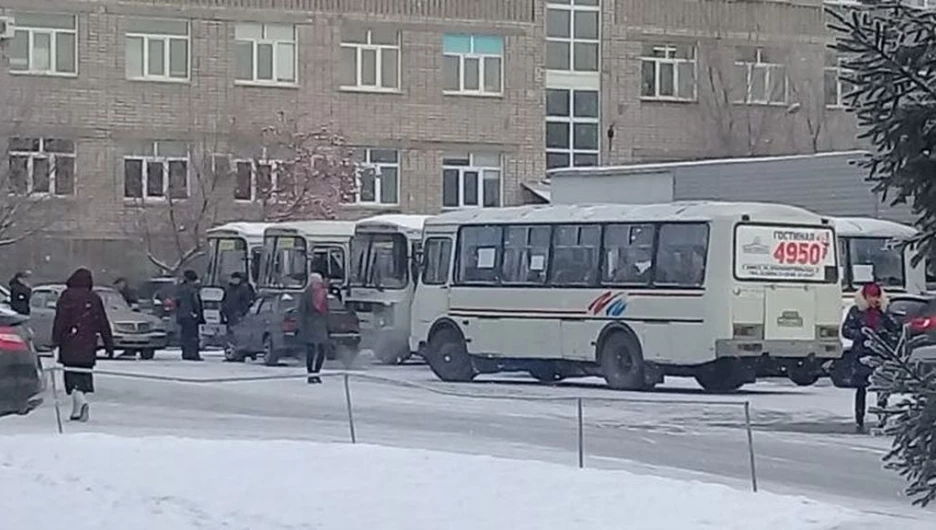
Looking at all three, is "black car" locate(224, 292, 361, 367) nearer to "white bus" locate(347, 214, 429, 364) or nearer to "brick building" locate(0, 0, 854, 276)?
"white bus" locate(347, 214, 429, 364)

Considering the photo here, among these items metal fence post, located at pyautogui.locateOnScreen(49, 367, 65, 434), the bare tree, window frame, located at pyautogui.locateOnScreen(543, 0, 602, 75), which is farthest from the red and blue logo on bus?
window frame, located at pyautogui.locateOnScreen(543, 0, 602, 75)

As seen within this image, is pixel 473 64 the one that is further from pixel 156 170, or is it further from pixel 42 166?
pixel 42 166

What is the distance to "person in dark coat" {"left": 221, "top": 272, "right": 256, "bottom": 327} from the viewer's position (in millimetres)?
37875

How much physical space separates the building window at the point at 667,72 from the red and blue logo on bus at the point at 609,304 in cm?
2758

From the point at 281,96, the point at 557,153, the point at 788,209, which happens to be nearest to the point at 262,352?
the point at 788,209

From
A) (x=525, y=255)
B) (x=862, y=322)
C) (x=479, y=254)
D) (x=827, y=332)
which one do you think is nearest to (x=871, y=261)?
(x=827, y=332)

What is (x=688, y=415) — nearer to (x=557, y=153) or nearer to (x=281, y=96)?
(x=281, y=96)

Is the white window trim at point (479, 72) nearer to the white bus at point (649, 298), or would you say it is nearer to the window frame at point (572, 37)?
the window frame at point (572, 37)

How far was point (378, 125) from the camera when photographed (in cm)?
5425

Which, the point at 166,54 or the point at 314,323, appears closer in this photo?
the point at 314,323

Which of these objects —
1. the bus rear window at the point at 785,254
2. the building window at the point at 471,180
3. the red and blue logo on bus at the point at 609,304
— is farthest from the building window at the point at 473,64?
the bus rear window at the point at 785,254

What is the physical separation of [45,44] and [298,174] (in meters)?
7.17

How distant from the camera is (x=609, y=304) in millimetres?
30203

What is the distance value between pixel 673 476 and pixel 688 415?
2939 mm
